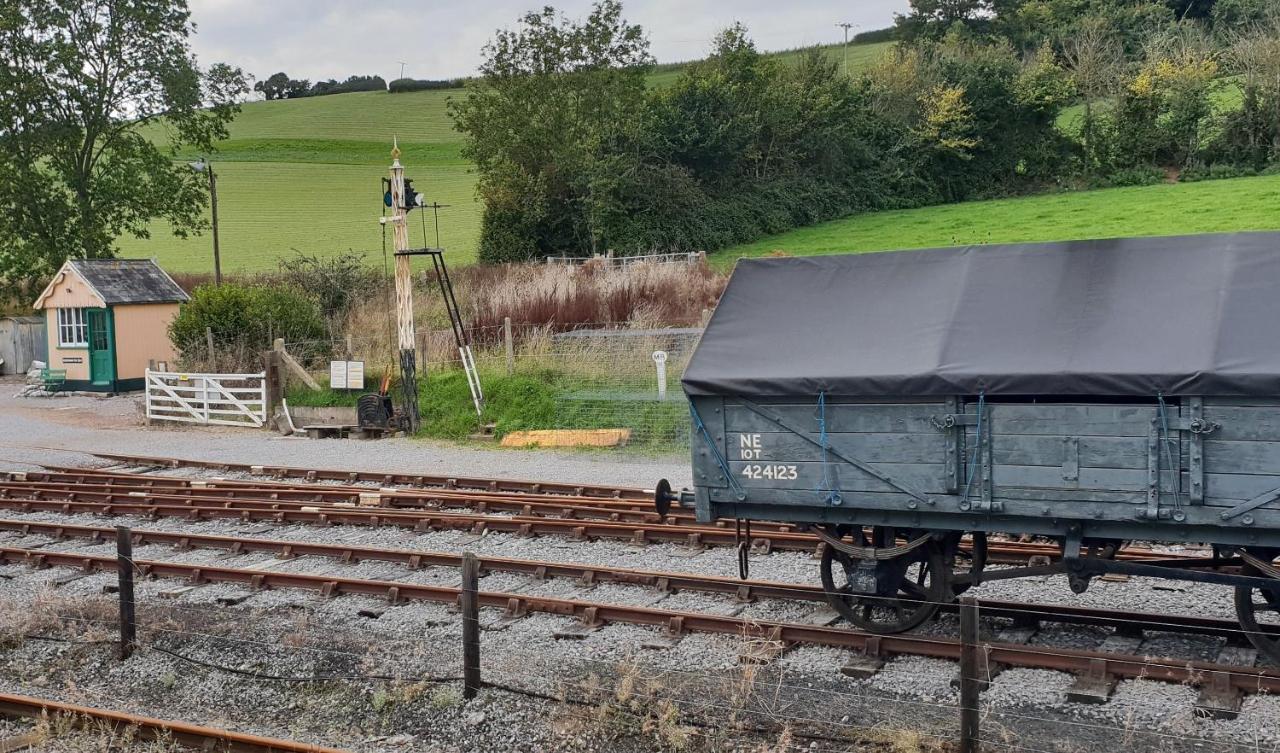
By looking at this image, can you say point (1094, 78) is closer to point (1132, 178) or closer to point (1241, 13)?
point (1132, 178)

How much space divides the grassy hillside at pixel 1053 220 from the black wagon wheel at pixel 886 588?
31.5 meters

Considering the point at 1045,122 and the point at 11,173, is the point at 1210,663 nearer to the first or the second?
the point at 11,173

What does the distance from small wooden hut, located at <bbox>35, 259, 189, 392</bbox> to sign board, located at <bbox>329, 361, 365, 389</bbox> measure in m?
12.7

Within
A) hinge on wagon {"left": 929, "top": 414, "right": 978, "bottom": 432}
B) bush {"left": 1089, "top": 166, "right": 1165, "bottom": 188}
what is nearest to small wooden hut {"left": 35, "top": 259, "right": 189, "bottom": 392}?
hinge on wagon {"left": 929, "top": 414, "right": 978, "bottom": 432}

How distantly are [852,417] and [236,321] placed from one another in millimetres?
24355

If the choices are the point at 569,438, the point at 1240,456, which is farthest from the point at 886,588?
the point at 569,438

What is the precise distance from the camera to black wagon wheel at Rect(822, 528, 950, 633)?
8969mm

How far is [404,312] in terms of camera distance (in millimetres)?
23766

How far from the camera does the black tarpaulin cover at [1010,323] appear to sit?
7.47m

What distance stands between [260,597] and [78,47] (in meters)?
38.5

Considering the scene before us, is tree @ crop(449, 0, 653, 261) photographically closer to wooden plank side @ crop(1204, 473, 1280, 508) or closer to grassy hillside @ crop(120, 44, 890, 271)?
grassy hillside @ crop(120, 44, 890, 271)

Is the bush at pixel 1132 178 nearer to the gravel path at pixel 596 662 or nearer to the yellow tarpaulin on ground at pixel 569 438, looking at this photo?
the yellow tarpaulin on ground at pixel 569 438

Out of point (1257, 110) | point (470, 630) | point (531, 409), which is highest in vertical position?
point (1257, 110)

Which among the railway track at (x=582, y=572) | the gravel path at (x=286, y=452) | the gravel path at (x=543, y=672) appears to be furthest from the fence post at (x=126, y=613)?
the gravel path at (x=286, y=452)
